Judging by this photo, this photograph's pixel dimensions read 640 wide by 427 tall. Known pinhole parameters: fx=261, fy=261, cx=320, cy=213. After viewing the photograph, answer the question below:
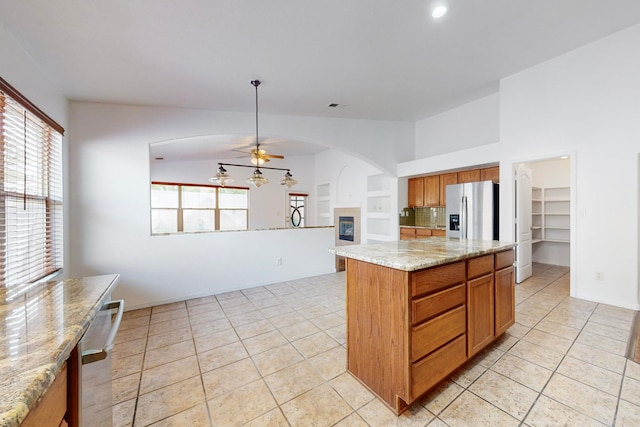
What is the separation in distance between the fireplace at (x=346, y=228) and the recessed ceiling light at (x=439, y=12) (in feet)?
16.7

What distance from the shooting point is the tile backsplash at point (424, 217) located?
18.7ft

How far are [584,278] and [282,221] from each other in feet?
22.1

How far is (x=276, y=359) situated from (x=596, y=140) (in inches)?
175

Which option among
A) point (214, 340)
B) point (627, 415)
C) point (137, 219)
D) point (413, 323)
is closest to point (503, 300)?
point (627, 415)

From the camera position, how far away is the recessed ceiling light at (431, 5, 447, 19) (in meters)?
2.24

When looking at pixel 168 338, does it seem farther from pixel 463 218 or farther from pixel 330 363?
pixel 463 218

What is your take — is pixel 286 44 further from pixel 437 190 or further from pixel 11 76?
pixel 437 190

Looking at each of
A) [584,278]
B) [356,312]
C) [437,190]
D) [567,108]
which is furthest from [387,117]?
[356,312]

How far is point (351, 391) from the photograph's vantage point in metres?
1.79

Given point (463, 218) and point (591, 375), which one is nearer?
point (591, 375)

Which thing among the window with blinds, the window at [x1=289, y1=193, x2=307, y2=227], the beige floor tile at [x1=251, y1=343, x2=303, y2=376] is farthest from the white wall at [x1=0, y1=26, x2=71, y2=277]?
the window at [x1=289, y1=193, x2=307, y2=227]

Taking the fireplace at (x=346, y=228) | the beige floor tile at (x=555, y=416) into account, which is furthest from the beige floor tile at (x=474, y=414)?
the fireplace at (x=346, y=228)

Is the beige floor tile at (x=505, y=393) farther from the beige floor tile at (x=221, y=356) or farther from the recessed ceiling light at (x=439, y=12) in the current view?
the recessed ceiling light at (x=439, y=12)

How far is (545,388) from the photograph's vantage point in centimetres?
175
